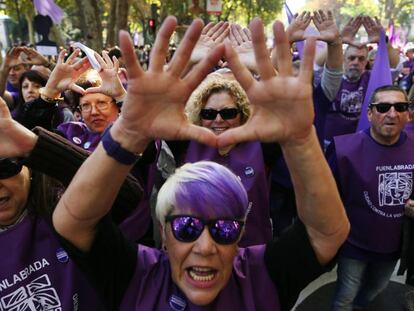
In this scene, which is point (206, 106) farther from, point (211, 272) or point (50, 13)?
point (50, 13)

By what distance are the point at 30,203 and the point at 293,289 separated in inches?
41.1

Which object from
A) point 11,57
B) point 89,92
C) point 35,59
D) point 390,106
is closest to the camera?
point 89,92

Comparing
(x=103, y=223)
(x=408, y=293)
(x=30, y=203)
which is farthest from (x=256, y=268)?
(x=408, y=293)

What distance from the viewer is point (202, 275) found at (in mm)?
1402

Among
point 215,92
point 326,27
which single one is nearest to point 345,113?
point 326,27

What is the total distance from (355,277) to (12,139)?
2.42m

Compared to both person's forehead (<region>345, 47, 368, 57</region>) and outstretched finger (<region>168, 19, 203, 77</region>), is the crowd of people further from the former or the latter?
person's forehead (<region>345, 47, 368, 57</region>)

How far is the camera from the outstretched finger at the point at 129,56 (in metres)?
1.10

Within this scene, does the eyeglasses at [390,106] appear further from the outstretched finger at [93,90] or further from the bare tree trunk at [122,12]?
the bare tree trunk at [122,12]

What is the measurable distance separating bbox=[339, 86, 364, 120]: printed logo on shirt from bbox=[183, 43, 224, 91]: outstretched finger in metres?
3.76

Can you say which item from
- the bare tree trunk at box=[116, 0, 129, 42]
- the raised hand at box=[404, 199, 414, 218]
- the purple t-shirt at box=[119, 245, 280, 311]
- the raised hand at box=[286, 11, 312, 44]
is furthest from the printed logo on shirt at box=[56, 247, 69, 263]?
the bare tree trunk at box=[116, 0, 129, 42]

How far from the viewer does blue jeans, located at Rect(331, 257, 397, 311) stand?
2996mm

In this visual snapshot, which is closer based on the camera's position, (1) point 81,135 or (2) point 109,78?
(2) point 109,78

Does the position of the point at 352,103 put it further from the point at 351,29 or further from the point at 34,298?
the point at 34,298
